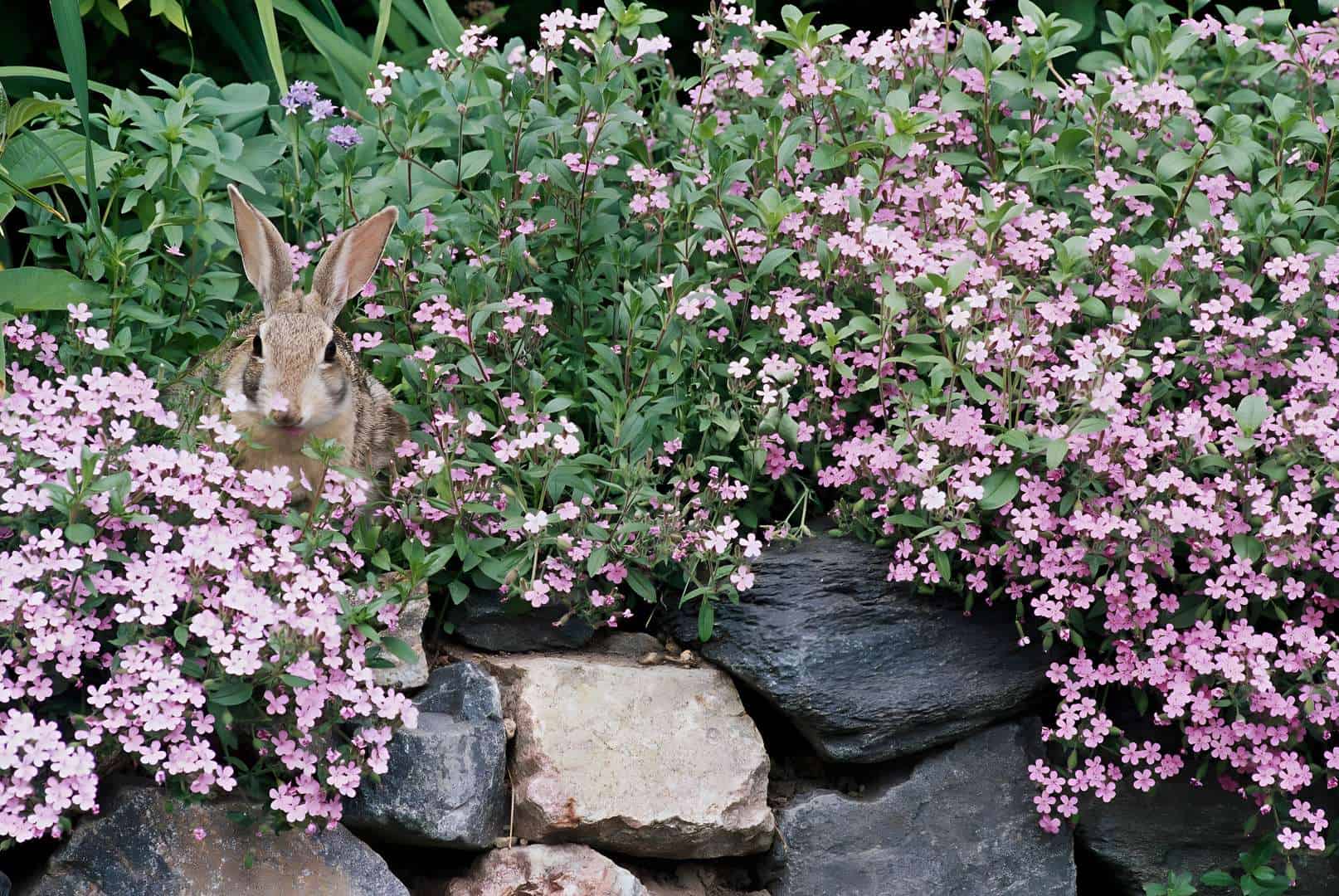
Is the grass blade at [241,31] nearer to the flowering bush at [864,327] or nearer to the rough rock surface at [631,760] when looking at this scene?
the flowering bush at [864,327]

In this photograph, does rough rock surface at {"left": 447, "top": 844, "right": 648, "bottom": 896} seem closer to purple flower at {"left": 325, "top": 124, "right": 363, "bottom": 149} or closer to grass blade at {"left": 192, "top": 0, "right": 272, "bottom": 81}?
purple flower at {"left": 325, "top": 124, "right": 363, "bottom": 149}

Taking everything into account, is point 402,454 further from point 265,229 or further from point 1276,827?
point 1276,827

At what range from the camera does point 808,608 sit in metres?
4.13

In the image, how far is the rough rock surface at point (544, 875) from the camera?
3750mm

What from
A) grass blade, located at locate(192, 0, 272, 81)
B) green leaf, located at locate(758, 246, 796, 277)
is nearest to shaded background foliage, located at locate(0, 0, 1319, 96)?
grass blade, located at locate(192, 0, 272, 81)

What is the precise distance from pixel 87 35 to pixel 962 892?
4331 millimetres

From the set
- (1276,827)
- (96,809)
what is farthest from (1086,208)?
(96,809)

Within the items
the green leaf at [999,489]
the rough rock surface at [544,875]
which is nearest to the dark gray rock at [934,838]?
the rough rock surface at [544,875]

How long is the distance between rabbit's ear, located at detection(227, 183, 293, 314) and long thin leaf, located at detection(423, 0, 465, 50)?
1460 mm

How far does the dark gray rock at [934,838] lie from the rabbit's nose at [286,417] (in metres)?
1.67

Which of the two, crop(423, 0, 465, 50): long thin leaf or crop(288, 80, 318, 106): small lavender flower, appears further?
crop(423, 0, 465, 50): long thin leaf

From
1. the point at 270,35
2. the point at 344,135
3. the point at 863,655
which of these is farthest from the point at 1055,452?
the point at 270,35

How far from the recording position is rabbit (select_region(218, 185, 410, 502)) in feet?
12.7

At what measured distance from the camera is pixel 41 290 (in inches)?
161
